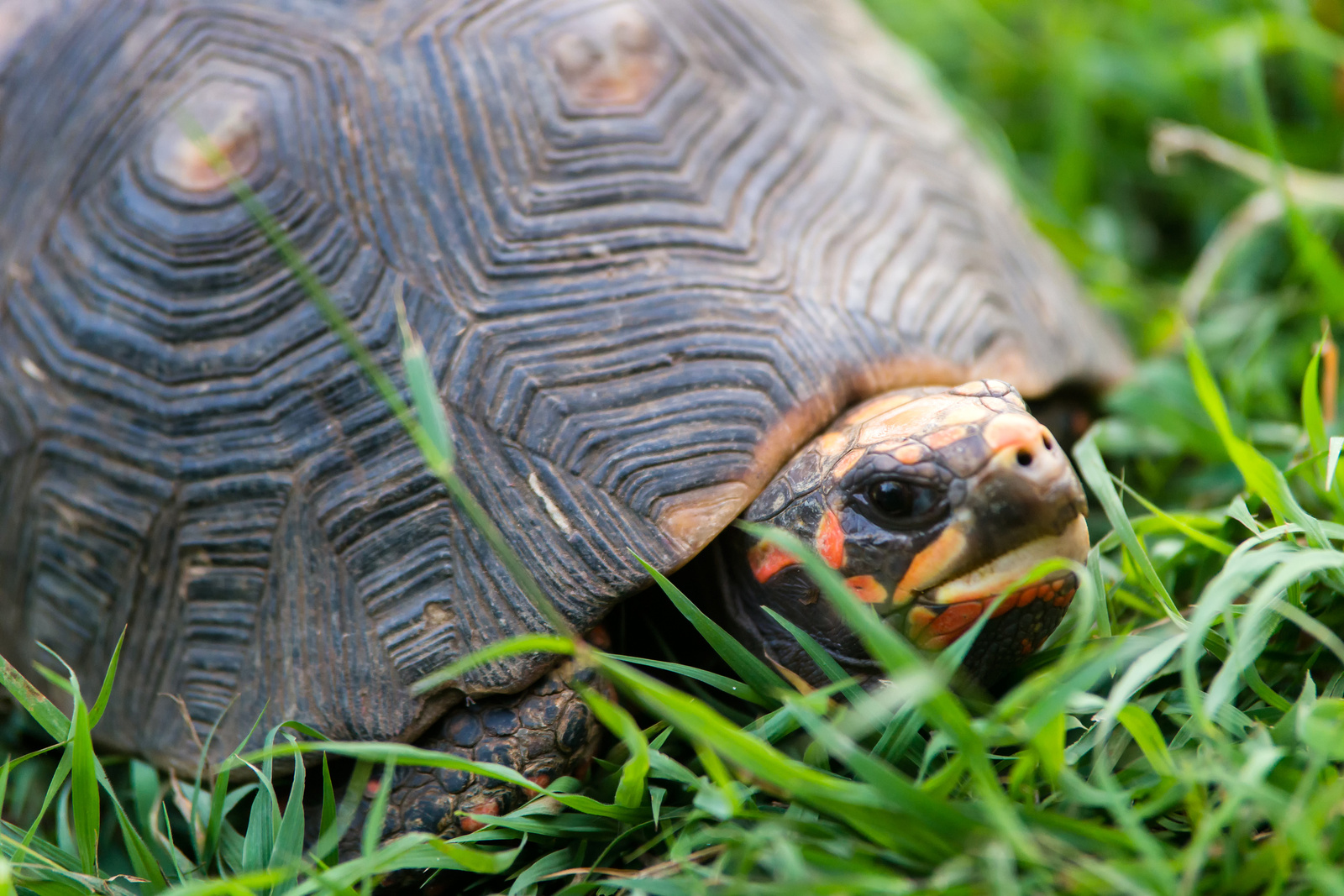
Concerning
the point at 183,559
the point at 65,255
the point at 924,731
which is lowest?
the point at 924,731

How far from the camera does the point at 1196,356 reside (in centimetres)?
185

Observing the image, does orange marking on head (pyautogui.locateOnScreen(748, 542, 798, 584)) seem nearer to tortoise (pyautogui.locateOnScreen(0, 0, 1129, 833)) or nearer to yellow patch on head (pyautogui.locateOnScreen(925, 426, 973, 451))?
tortoise (pyautogui.locateOnScreen(0, 0, 1129, 833))

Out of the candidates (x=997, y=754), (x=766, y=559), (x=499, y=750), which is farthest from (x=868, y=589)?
(x=499, y=750)

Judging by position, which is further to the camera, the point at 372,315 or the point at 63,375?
the point at 63,375

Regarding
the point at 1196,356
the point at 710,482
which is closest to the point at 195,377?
the point at 710,482

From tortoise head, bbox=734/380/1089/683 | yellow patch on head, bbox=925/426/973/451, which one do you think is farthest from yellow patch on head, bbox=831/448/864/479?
yellow patch on head, bbox=925/426/973/451

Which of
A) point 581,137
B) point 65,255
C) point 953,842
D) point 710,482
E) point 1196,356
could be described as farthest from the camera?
point 65,255

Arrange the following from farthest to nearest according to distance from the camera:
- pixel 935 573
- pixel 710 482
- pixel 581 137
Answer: pixel 581 137 < pixel 710 482 < pixel 935 573

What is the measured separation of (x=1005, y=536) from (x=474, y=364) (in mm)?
919

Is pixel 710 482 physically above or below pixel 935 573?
above

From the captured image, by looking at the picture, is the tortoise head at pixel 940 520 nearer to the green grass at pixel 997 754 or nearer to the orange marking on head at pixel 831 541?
the orange marking on head at pixel 831 541

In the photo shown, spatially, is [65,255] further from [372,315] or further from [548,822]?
[548,822]

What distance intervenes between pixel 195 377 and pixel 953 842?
154cm

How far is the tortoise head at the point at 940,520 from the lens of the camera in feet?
5.07
